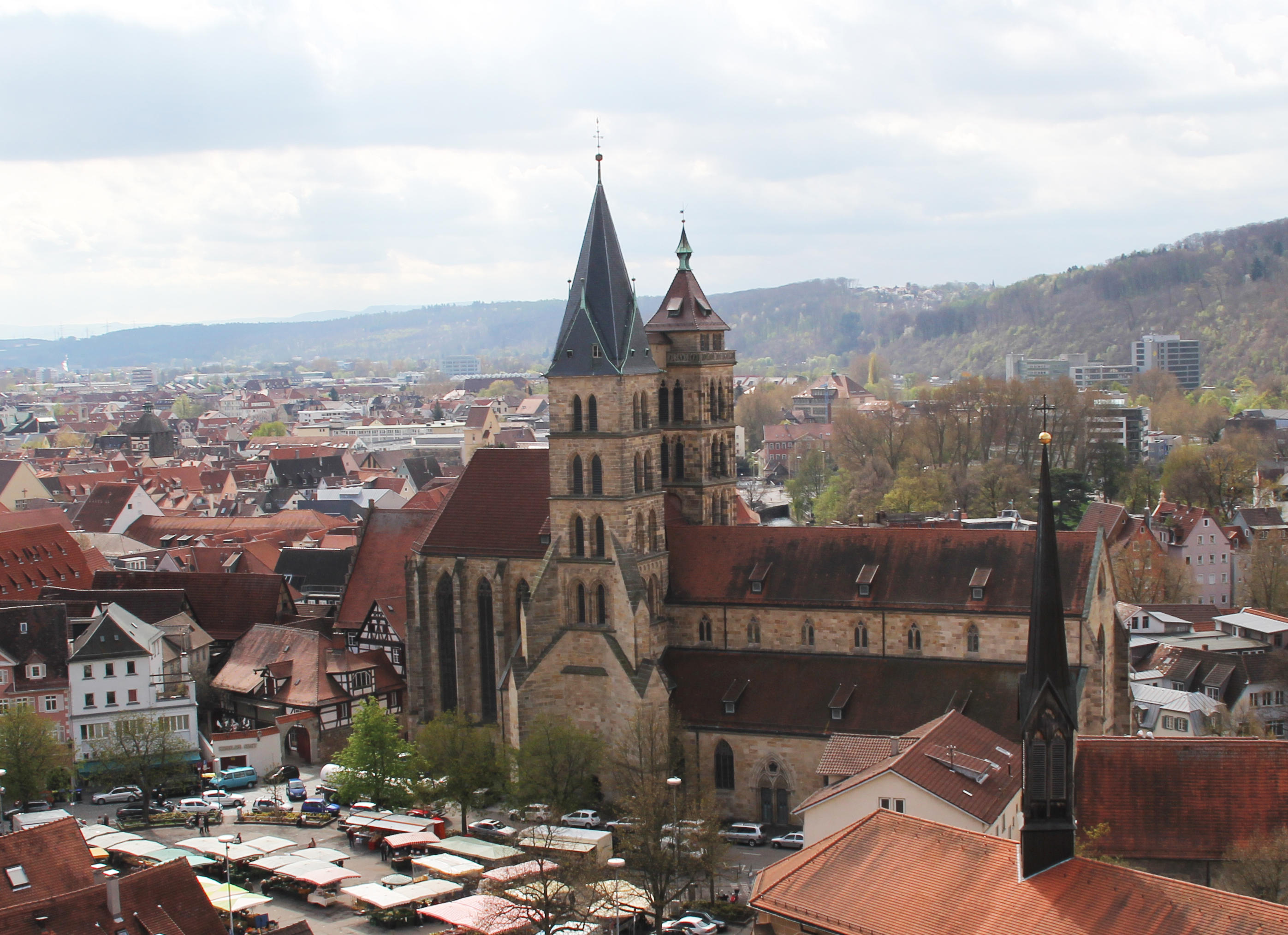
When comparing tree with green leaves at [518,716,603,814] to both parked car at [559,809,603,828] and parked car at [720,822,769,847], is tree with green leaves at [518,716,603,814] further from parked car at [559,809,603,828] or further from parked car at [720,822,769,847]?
parked car at [720,822,769,847]

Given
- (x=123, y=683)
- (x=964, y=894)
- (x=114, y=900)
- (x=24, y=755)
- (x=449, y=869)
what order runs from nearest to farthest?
(x=964, y=894) → (x=114, y=900) → (x=449, y=869) → (x=24, y=755) → (x=123, y=683)

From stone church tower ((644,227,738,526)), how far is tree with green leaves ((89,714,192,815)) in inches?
1044

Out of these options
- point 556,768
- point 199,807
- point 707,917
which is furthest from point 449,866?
point 199,807

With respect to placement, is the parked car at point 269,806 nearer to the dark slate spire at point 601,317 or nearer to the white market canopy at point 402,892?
the white market canopy at point 402,892

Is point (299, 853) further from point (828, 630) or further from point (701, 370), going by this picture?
point (701, 370)

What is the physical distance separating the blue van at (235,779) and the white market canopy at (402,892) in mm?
19417

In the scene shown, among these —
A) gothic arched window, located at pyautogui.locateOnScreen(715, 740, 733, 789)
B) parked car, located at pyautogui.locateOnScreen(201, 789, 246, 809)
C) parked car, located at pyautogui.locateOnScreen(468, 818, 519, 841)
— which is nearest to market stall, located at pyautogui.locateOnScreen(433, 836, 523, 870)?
parked car, located at pyautogui.locateOnScreen(468, 818, 519, 841)

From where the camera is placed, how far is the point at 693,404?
77.1 m

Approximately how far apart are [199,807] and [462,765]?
528 inches

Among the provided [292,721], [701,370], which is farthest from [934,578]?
[292,721]

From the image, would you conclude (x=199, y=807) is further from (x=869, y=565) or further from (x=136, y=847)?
(x=869, y=565)

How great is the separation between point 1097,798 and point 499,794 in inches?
1143

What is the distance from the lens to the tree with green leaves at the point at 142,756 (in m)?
71.3

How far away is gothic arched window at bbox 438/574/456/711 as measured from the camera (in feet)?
257
